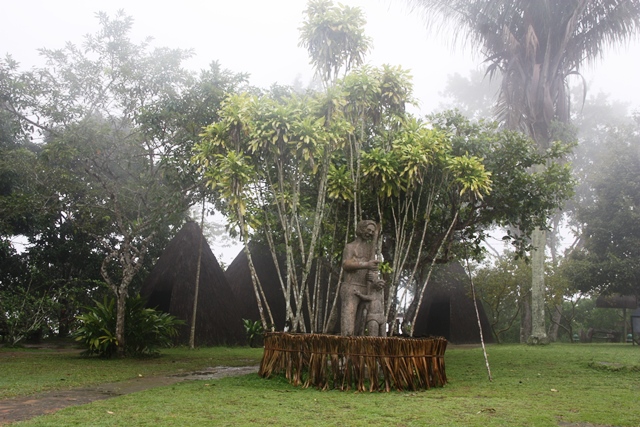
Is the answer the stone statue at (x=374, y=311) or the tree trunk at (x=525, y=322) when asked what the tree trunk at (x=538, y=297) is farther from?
the stone statue at (x=374, y=311)

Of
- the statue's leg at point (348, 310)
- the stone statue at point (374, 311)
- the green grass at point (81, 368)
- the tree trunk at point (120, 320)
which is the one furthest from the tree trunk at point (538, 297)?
the tree trunk at point (120, 320)

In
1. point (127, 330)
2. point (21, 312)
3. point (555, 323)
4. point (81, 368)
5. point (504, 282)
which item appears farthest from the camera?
point (555, 323)

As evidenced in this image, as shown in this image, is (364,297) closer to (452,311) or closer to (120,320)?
(120,320)

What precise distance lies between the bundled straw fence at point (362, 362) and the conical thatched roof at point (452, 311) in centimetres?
1308

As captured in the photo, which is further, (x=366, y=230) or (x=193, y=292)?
(x=193, y=292)

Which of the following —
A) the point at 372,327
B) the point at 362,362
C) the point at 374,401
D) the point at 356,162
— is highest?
the point at 356,162

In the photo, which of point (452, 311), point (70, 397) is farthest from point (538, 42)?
point (70, 397)

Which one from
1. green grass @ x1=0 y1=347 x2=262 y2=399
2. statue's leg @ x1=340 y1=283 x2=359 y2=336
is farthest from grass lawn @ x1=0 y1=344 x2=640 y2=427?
statue's leg @ x1=340 y1=283 x2=359 y2=336

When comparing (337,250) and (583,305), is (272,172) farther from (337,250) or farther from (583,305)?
(583,305)

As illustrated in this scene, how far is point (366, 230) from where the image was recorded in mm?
8352

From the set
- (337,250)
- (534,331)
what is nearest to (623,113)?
(534,331)

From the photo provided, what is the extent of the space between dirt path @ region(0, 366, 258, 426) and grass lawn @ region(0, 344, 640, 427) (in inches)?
13.6

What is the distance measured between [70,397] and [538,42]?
14798mm

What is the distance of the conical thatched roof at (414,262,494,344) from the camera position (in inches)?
810
